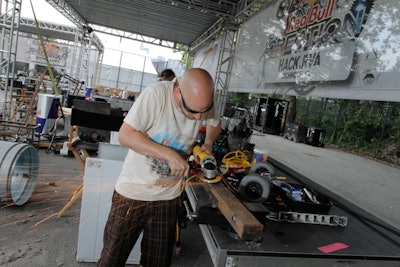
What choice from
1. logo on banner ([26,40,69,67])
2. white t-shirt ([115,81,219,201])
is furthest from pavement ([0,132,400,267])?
logo on banner ([26,40,69,67])

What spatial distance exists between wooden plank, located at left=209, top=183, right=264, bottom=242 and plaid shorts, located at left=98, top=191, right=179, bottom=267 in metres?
0.41

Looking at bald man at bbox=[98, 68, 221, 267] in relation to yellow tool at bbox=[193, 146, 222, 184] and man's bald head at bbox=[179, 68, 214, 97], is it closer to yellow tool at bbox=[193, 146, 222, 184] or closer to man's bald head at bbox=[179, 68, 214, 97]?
man's bald head at bbox=[179, 68, 214, 97]

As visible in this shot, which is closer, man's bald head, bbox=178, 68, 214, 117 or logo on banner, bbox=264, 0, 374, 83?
man's bald head, bbox=178, 68, 214, 117

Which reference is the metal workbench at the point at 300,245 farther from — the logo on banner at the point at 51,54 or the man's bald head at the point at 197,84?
the logo on banner at the point at 51,54

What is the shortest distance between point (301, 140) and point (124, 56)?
19.0 metres

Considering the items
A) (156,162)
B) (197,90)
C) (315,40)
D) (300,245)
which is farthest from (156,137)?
(315,40)

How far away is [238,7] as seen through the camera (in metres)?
9.27

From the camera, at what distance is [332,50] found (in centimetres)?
331

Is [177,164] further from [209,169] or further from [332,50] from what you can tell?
[332,50]

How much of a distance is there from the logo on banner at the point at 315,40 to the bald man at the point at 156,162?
2.15 metres

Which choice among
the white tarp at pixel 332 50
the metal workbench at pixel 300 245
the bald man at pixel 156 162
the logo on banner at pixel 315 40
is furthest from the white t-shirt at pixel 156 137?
the logo on banner at pixel 315 40

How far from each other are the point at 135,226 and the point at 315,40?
3.36 m

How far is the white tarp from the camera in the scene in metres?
2.56

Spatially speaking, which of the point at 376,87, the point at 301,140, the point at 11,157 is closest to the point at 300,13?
the point at 376,87
